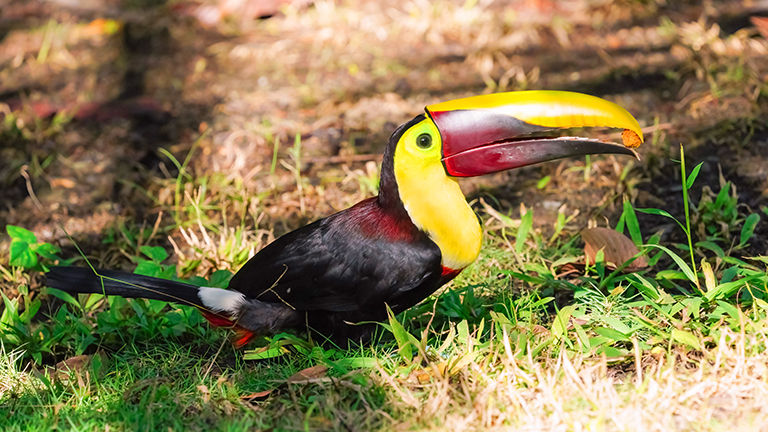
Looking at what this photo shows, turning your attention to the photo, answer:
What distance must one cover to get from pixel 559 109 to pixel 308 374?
116cm

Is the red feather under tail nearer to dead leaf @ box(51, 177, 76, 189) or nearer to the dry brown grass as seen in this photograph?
the dry brown grass

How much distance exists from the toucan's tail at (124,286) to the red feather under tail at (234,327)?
3.4 inches

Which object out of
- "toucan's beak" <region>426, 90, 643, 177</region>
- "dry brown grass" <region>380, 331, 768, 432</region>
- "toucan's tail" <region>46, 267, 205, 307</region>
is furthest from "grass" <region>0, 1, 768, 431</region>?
"toucan's beak" <region>426, 90, 643, 177</region>

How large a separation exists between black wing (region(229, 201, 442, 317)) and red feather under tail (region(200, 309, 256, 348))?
0.39 feet

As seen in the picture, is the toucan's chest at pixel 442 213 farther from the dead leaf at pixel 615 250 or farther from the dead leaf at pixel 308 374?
the dead leaf at pixel 615 250

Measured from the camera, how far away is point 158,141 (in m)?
5.08

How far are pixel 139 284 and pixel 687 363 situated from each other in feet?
5.98

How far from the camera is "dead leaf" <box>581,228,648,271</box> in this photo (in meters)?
3.34

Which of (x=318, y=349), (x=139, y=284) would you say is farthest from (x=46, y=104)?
(x=318, y=349)

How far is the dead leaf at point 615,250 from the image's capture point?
334 cm

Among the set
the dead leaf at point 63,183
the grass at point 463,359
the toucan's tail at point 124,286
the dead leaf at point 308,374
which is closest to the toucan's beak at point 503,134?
the grass at point 463,359

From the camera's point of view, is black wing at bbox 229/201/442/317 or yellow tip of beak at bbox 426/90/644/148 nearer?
yellow tip of beak at bbox 426/90/644/148

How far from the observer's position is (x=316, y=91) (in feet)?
18.2

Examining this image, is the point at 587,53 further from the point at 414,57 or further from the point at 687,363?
the point at 687,363
